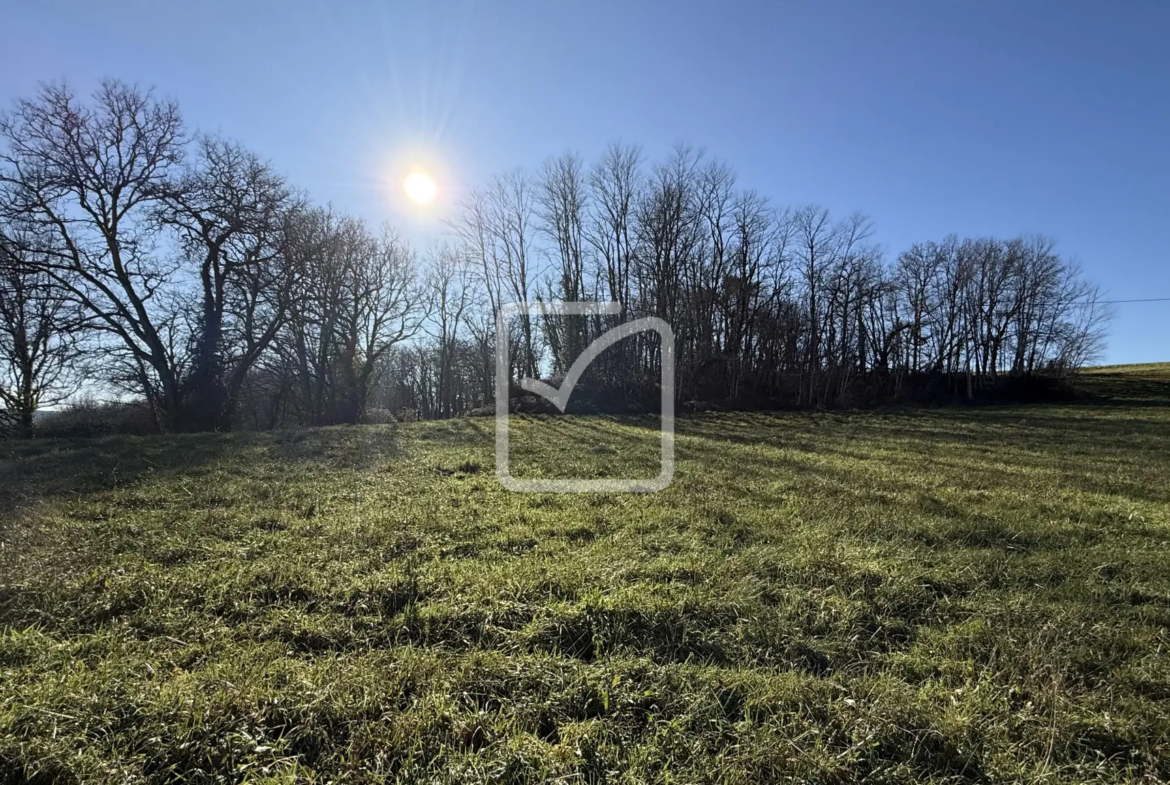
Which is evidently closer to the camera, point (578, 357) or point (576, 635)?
point (576, 635)

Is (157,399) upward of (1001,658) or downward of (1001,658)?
upward

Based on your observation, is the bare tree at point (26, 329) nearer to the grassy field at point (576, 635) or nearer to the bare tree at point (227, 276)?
the bare tree at point (227, 276)

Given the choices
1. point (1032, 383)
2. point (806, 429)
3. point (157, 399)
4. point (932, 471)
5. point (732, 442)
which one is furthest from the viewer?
point (1032, 383)

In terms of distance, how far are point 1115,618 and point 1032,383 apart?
43.6m

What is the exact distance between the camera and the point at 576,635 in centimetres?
317

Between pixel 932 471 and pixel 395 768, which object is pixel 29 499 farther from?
pixel 932 471

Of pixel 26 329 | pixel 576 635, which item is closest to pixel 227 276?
pixel 26 329

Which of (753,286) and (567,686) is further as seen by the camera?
(753,286)

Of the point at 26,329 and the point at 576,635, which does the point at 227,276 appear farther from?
the point at 576,635

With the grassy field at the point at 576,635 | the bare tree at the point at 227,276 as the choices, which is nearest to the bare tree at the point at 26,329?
the bare tree at the point at 227,276

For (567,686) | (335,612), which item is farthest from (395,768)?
(335,612)

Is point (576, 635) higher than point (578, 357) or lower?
lower

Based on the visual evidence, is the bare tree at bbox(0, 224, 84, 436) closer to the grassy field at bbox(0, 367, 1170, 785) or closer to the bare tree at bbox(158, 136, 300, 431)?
the bare tree at bbox(158, 136, 300, 431)

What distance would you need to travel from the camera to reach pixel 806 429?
59.4 feet
